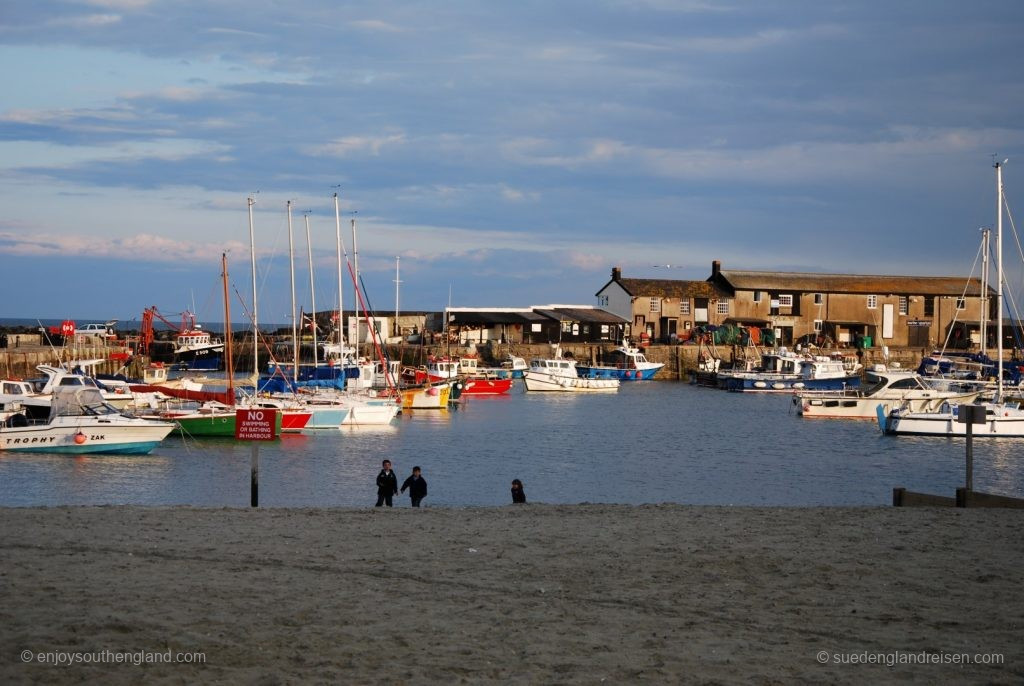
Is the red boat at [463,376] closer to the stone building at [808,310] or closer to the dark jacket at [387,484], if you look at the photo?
the stone building at [808,310]

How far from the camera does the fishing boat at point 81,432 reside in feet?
117

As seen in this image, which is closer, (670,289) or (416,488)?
(416,488)

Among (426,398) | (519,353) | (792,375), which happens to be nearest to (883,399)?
(792,375)

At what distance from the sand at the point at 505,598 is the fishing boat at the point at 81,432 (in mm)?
20196

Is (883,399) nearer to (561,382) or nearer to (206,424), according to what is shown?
(561,382)

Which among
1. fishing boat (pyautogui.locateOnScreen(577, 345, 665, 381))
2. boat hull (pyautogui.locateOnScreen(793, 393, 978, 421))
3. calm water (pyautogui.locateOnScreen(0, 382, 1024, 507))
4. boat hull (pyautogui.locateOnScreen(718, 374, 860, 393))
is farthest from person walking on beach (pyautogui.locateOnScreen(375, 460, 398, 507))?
fishing boat (pyautogui.locateOnScreen(577, 345, 665, 381))

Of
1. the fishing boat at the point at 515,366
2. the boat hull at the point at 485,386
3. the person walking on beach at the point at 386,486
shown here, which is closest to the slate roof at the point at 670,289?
the fishing boat at the point at 515,366

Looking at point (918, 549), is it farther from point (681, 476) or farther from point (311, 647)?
point (681, 476)

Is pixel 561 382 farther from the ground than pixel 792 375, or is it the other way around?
pixel 792 375

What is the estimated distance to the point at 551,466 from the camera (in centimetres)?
3872

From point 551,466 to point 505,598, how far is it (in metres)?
27.3

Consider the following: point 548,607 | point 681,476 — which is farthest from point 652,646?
point 681,476

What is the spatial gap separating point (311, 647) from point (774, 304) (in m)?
96.6

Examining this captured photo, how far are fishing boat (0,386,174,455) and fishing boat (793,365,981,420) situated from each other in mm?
34456
